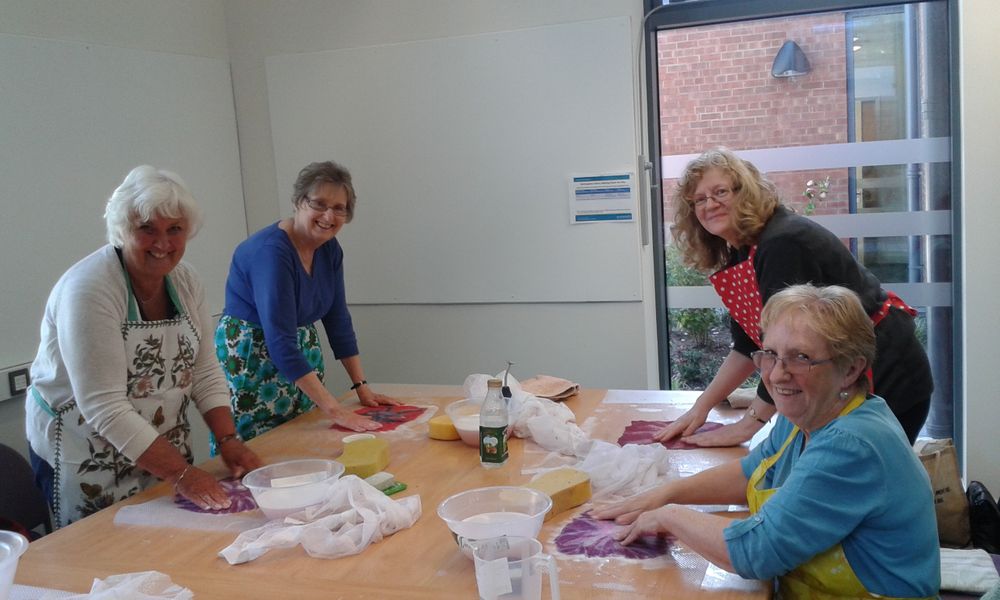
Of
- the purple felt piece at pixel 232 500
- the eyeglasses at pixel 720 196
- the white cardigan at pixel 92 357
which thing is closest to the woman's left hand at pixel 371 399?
the purple felt piece at pixel 232 500

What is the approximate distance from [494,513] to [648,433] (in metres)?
0.70

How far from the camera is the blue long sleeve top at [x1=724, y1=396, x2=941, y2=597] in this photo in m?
1.33

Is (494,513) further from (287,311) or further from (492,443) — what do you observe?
(287,311)

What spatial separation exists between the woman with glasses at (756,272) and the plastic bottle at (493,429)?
442mm

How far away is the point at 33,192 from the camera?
305 cm

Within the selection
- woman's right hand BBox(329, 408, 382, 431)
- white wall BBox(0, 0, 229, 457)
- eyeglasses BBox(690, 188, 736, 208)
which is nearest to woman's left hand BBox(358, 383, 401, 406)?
woman's right hand BBox(329, 408, 382, 431)

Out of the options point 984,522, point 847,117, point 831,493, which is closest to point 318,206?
point 831,493

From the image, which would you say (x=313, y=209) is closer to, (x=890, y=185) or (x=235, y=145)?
(x=235, y=145)

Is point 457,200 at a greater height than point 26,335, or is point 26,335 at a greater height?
point 457,200

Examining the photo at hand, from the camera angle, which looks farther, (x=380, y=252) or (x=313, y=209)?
(x=380, y=252)

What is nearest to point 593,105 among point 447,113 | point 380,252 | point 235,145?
point 447,113

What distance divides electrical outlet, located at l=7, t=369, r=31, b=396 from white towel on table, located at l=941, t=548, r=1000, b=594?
2.96m

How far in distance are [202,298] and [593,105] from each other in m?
1.97

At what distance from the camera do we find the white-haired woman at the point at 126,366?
6.16 ft
